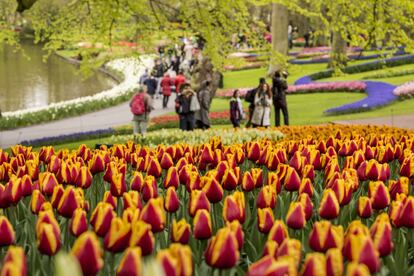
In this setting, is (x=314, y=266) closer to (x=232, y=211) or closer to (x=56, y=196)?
(x=232, y=211)

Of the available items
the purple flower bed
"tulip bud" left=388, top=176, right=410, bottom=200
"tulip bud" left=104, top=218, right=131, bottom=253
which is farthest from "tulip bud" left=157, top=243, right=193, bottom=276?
the purple flower bed

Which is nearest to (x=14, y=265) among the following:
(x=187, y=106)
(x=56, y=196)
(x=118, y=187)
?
(x=56, y=196)

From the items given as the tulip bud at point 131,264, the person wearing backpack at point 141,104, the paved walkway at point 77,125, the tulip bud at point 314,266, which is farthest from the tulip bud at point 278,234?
the paved walkway at point 77,125

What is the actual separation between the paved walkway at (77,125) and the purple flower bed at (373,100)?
322 inches

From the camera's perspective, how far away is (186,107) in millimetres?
18812

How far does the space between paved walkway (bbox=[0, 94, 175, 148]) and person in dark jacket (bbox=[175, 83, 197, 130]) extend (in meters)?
5.35

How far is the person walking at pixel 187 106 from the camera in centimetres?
1870

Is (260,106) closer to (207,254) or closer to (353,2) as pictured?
(353,2)

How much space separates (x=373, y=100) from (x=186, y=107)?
8586mm

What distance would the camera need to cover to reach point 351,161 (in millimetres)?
5094

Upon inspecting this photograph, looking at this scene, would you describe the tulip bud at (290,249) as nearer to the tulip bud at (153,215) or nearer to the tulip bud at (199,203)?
the tulip bud at (153,215)

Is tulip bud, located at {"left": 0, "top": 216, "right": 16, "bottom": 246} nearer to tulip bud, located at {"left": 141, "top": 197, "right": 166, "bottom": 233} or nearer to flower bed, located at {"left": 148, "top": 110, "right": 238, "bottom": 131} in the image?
tulip bud, located at {"left": 141, "top": 197, "right": 166, "bottom": 233}

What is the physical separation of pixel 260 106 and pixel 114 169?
1413 cm

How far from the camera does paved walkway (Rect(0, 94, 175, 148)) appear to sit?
2317 centimetres
